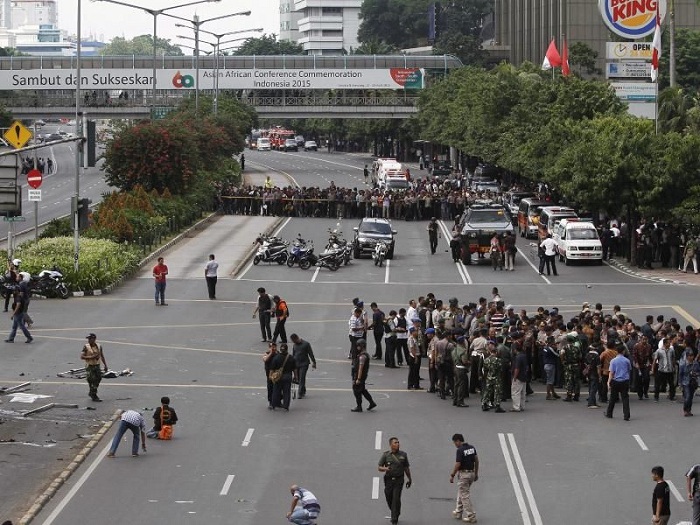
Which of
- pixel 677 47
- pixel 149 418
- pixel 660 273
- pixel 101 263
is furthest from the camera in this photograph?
pixel 677 47

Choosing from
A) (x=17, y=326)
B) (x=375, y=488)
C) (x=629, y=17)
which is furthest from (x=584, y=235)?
(x=375, y=488)

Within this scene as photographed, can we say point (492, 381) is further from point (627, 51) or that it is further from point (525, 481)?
point (627, 51)

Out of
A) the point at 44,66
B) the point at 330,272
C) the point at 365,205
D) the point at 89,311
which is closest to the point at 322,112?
the point at 44,66

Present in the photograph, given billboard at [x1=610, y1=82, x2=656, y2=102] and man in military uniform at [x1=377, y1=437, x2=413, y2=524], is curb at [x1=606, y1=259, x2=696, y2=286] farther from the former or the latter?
man in military uniform at [x1=377, y1=437, x2=413, y2=524]

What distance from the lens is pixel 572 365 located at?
29844mm

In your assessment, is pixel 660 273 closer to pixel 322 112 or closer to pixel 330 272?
pixel 330 272

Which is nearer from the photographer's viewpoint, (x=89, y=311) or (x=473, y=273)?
(x=89, y=311)

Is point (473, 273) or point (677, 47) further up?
point (677, 47)

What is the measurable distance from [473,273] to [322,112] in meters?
82.2

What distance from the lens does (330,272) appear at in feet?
172

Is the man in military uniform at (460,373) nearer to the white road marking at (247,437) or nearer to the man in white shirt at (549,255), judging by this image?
the white road marking at (247,437)

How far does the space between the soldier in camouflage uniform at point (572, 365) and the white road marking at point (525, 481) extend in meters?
3.57

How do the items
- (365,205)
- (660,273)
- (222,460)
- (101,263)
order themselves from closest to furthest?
(222,460)
(101,263)
(660,273)
(365,205)

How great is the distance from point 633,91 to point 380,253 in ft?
93.4
